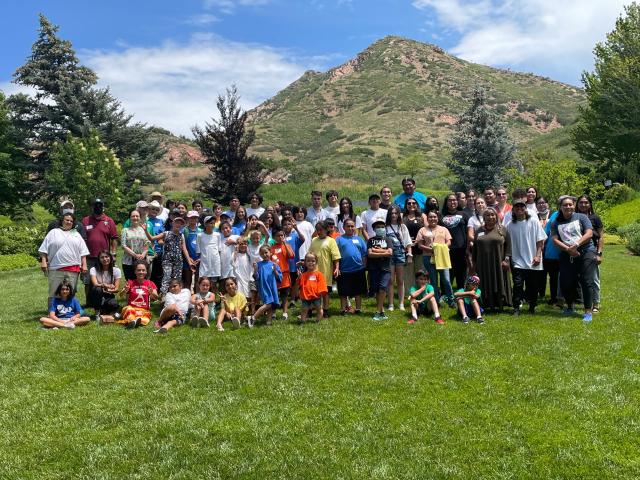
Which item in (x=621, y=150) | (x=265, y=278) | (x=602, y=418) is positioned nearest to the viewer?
(x=602, y=418)

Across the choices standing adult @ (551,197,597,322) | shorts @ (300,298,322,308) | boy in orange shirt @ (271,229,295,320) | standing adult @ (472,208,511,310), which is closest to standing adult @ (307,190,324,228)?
boy in orange shirt @ (271,229,295,320)

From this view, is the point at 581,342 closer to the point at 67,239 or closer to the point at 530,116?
the point at 67,239

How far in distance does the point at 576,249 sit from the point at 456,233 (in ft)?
6.72

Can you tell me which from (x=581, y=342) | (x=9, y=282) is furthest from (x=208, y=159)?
(x=581, y=342)

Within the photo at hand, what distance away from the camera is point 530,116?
3260 inches

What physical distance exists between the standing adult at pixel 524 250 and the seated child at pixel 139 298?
649 centimetres

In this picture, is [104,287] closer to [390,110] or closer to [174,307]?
[174,307]

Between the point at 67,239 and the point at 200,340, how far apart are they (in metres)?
3.28

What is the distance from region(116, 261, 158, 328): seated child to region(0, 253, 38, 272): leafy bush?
13367mm

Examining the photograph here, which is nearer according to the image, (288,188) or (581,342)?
(581,342)

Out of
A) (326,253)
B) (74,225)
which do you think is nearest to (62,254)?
(74,225)

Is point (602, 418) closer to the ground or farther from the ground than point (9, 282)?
closer to the ground

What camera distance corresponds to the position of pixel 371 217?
31.2ft

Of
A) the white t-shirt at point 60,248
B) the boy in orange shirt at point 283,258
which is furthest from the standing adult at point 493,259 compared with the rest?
the white t-shirt at point 60,248
